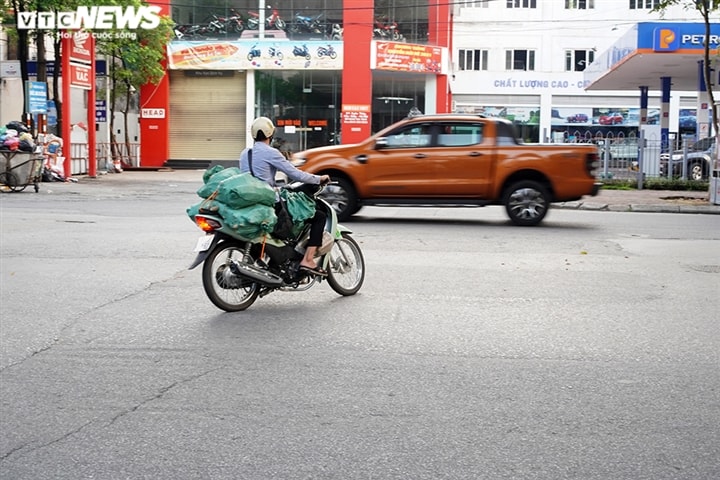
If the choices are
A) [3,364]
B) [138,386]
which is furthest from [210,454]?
[3,364]

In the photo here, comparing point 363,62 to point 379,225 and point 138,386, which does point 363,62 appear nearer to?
point 379,225

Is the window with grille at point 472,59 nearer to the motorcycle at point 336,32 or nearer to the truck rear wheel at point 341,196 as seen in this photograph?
the motorcycle at point 336,32

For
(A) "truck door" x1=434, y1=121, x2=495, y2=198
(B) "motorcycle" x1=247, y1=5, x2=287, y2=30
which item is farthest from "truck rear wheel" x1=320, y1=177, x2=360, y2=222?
(B) "motorcycle" x1=247, y1=5, x2=287, y2=30

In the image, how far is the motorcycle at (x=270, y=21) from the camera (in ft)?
147

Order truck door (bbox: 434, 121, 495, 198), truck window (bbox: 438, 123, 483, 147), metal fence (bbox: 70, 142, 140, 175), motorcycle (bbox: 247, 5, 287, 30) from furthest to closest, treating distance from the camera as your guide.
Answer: motorcycle (bbox: 247, 5, 287, 30)
metal fence (bbox: 70, 142, 140, 175)
truck window (bbox: 438, 123, 483, 147)
truck door (bbox: 434, 121, 495, 198)

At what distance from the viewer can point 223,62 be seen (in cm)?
4497

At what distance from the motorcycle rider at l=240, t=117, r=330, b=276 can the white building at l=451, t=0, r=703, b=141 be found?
188 ft

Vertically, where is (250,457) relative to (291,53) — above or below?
below

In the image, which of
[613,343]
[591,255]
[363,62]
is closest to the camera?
[613,343]

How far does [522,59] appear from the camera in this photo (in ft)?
213

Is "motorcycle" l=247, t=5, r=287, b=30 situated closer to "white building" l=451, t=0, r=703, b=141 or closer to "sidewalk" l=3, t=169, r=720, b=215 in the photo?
"sidewalk" l=3, t=169, r=720, b=215

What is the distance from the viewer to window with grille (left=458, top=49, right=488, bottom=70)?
215 feet

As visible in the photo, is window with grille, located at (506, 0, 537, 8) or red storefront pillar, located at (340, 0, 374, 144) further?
window with grille, located at (506, 0, 537, 8)

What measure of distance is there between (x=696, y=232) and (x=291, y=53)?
104 ft
